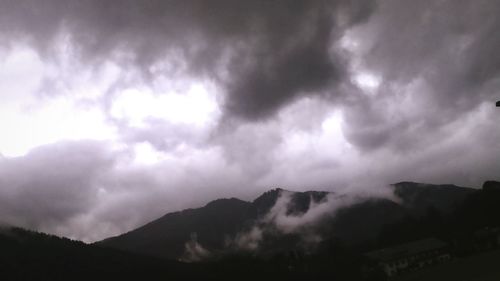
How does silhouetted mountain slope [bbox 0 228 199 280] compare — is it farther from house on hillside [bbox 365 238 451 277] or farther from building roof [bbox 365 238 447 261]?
house on hillside [bbox 365 238 451 277]

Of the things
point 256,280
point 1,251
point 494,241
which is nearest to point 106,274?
point 1,251

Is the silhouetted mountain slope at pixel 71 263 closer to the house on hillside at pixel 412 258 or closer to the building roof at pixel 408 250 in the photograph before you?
the building roof at pixel 408 250

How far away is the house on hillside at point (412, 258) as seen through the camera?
10175 cm

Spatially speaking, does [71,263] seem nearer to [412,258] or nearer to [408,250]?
[408,250]

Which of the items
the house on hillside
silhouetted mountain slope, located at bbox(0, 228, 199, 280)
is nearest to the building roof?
the house on hillside

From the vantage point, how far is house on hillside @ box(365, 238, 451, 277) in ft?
334

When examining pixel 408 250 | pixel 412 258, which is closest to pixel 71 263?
pixel 408 250

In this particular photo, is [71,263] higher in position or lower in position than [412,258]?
higher

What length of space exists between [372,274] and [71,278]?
105475mm

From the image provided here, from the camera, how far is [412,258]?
10338 cm

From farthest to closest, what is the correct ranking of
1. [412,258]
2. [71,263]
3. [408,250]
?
[71,263] < [408,250] < [412,258]

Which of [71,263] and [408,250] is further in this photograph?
[71,263]

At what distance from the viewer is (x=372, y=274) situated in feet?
247

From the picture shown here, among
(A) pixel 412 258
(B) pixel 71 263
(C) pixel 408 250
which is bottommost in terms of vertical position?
(A) pixel 412 258
